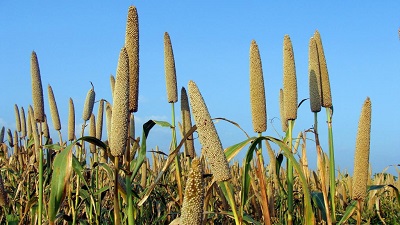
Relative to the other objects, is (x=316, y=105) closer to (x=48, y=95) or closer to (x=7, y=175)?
(x=48, y=95)

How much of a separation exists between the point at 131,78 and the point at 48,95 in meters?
2.67

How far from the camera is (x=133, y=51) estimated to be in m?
3.31

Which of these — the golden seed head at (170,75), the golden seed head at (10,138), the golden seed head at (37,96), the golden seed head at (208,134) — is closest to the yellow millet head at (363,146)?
the golden seed head at (208,134)

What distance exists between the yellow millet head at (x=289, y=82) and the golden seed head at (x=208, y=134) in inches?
52.0

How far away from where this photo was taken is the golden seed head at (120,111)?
9.40ft

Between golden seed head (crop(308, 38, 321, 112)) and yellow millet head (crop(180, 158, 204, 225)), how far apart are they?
2603 millimetres

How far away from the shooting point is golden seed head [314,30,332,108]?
3904mm

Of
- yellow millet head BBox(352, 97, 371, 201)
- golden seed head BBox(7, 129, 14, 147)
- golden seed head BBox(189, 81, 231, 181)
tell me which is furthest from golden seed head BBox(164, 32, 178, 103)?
golden seed head BBox(7, 129, 14, 147)

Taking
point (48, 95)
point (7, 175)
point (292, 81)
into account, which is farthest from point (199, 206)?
point (7, 175)

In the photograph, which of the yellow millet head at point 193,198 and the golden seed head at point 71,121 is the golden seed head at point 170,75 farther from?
the yellow millet head at point 193,198

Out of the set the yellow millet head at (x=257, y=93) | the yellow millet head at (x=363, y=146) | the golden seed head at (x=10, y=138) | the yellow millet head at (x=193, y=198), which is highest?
the golden seed head at (x=10, y=138)

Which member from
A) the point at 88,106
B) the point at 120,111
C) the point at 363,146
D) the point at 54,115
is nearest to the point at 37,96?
the point at 88,106

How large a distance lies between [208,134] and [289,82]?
4.75ft

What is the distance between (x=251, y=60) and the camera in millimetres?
3451
